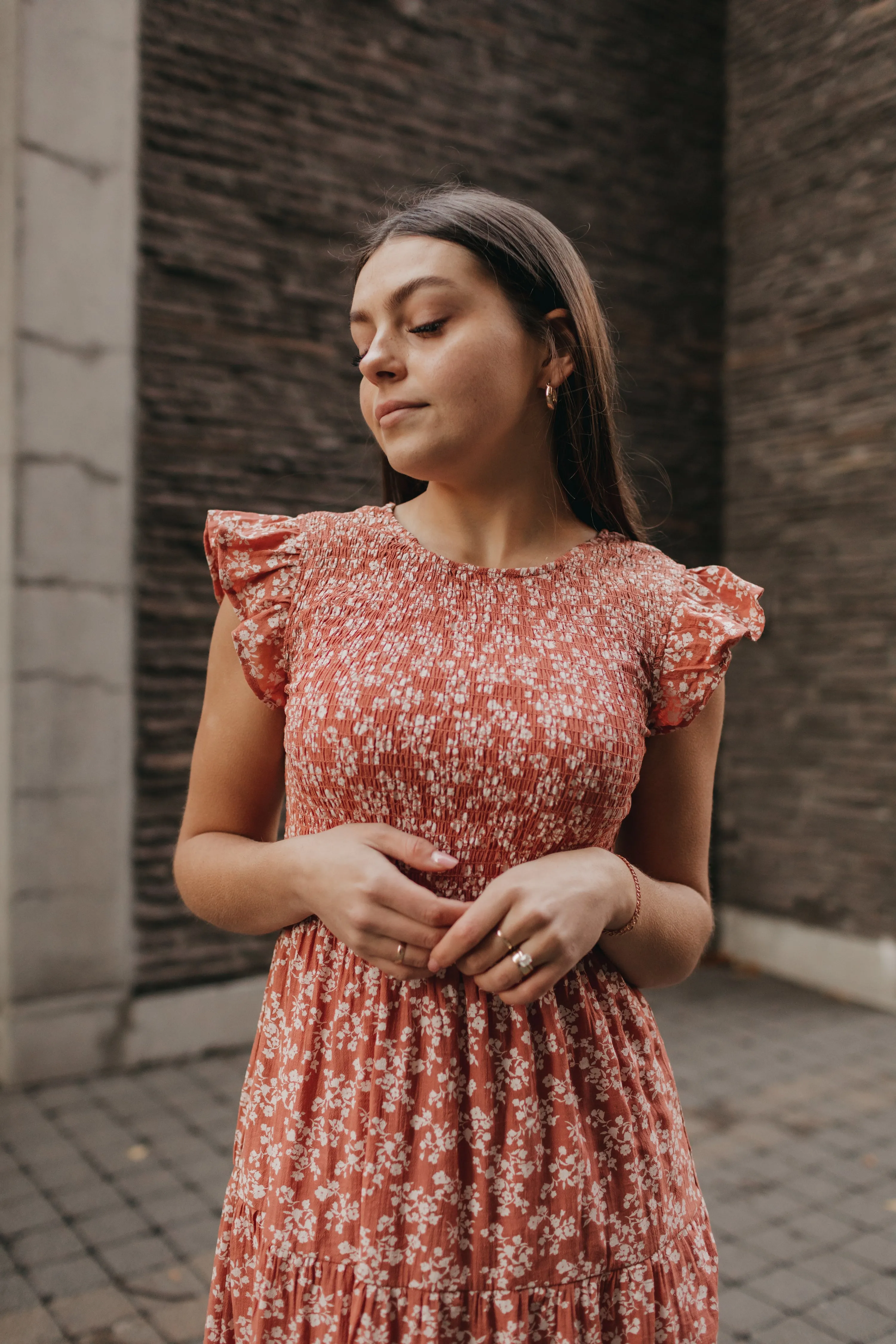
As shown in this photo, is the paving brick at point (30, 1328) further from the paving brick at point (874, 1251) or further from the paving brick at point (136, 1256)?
the paving brick at point (874, 1251)

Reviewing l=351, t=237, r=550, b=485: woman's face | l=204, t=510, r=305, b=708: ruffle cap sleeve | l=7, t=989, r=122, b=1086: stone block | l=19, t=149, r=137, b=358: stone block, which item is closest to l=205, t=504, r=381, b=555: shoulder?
l=204, t=510, r=305, b=708: ruffle cap sleeve

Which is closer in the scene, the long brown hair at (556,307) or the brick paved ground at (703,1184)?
the long brown hair at (556,307)

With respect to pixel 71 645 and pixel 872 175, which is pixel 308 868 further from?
pixel 872 175

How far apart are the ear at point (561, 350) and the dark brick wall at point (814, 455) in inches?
170

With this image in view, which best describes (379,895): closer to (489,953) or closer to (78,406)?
(489,953)

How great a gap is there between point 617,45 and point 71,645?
4453 millimetres

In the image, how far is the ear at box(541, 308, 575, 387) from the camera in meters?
1.45

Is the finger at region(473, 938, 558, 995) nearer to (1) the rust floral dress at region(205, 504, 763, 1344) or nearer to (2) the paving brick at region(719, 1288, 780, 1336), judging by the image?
(1) the rust floral dress at region(205, 504, 763, 1344)

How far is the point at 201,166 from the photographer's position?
440cm

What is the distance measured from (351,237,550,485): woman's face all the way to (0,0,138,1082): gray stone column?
308cm

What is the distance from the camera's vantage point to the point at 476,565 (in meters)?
1.44

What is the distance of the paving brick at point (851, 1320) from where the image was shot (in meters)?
2.82

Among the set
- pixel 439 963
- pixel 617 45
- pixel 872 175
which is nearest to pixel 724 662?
pixel 439 963

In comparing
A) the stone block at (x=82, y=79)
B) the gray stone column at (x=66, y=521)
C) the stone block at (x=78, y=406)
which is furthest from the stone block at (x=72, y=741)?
the stone block at (x=82, y=79)
